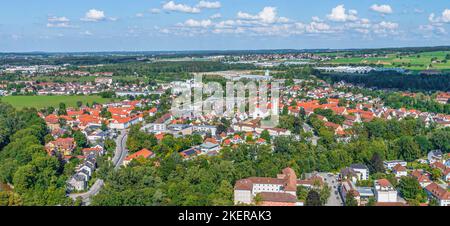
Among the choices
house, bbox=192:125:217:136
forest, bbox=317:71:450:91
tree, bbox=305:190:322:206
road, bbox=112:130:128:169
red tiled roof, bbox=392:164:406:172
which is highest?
forest, bbox=317:71:450:91

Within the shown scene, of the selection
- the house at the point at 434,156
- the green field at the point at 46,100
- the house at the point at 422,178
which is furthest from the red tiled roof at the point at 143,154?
the green field at the point at 46,100

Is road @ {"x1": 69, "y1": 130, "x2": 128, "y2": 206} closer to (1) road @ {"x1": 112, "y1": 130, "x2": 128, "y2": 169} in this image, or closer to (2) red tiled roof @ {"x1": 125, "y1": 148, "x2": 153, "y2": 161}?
(1) road @ {"x1": 112, "y1": 130, "x2": 128, "y2": 169}

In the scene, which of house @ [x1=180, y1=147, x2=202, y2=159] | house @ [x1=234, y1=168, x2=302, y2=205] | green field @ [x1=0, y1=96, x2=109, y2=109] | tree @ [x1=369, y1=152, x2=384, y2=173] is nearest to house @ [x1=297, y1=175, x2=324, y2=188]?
house @ [x1=234, y1=168, x2=302, y2=205]

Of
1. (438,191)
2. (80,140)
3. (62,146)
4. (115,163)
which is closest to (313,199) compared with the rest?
(438,191)

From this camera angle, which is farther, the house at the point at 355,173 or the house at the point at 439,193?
the house at the point at 355,173

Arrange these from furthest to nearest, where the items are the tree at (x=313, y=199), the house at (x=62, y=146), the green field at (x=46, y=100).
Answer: the green field at (x=46, y=100) < the house at (x=62, y=146) < the tree at (x=313, y=199)

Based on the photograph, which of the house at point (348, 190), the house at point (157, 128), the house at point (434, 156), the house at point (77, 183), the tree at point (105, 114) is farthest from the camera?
the tree at point (105, 114)

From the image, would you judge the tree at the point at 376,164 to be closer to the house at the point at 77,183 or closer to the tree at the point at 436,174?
the tree at the point at 436,174
